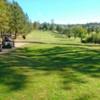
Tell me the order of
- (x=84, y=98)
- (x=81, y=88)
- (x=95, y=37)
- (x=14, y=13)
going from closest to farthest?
(x=84, y=98), (x=81, y=88), (x=14, y=13), (x=95, y=37)

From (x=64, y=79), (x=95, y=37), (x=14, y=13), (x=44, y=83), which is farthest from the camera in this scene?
(x=95, y=37)

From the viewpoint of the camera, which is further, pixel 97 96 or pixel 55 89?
pixel 55 89

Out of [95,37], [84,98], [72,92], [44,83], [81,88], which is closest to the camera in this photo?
[84,98]

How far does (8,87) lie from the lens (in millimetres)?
4062

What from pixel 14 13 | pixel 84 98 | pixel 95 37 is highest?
pixel 14 13

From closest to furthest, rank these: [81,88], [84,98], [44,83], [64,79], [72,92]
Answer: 1. [84,98]
2. [72,92]
3. [81,88]
4. [44,83]
5. [64,79]

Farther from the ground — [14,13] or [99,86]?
[14,13]

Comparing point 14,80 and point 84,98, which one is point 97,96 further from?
point 14,80

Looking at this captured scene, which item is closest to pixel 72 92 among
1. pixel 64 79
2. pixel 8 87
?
pixel 64 79

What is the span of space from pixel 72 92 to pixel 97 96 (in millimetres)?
786

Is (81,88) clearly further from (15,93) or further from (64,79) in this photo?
(15,93)

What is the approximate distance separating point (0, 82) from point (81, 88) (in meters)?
3.12

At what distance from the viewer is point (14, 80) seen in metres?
4.63

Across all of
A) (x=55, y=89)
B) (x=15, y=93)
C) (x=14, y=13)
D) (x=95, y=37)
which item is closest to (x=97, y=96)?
(x=55, y=89)
